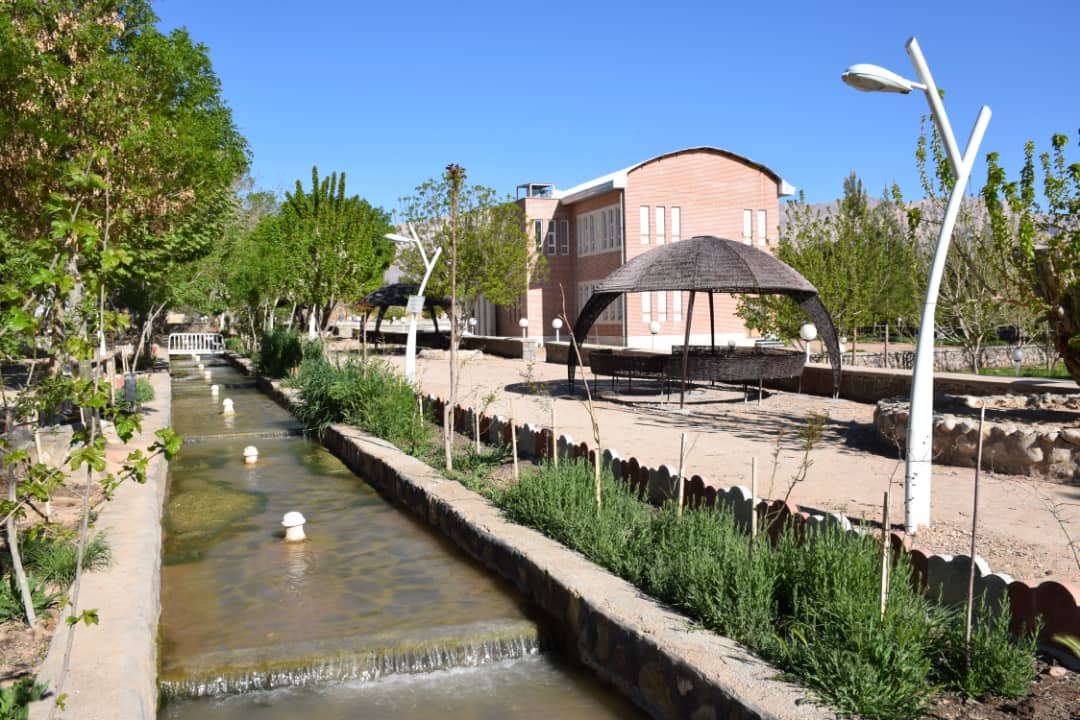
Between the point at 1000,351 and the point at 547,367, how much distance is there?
15.4 meters

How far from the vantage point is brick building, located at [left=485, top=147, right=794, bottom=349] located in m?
34.3

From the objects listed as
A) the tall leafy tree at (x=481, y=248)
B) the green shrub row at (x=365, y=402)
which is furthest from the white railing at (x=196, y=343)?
the green shrub row at (x=365, y=402)

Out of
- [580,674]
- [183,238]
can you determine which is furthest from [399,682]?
[183,238]

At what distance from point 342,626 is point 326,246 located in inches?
768

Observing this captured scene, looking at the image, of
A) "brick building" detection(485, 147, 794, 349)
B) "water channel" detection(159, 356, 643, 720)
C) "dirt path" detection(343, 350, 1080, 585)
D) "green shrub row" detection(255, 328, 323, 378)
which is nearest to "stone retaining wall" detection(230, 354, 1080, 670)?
"dirt path" detection(343, 350, 1080, 585)

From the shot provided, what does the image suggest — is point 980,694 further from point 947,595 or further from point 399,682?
point 399,682

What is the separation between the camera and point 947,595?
194 inches

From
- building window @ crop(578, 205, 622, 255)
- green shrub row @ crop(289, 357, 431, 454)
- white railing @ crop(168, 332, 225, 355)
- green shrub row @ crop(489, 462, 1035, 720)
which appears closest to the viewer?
green shrub row @ crop(489, 462, 1035, 720)

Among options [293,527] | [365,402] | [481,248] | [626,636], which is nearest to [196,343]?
[481,248]

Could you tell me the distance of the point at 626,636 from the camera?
5.25 metres

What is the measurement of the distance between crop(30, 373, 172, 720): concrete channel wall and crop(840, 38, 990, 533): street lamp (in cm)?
490

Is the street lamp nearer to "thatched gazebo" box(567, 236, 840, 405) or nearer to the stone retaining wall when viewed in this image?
the stone retaining wall

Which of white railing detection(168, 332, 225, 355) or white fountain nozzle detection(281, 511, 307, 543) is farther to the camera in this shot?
white railing detection(168, 332, 225, 355)

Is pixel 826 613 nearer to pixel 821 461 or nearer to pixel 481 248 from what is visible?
pixel 821 461
